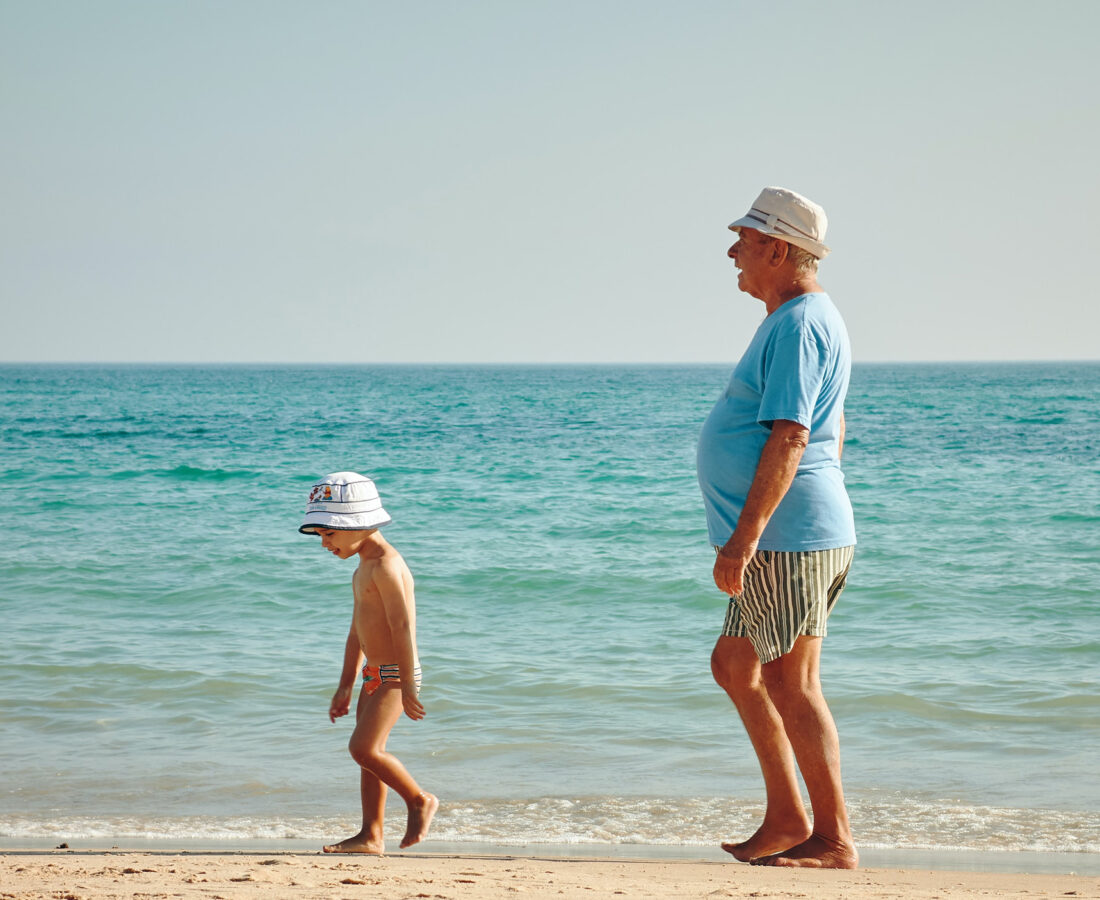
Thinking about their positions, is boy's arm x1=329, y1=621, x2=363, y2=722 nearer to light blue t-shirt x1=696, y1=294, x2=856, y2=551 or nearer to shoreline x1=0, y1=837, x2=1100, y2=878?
shoreline x1=0, y1=837, x2=1100, y2=878

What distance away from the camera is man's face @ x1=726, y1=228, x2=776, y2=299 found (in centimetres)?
299

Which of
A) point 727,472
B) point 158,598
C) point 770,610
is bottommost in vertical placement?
point 158,598

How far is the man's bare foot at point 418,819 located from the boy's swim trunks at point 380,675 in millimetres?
331

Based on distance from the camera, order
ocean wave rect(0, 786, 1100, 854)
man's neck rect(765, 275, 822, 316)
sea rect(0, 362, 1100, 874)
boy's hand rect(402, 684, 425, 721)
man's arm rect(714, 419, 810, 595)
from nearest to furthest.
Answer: man's arm rect(714, 419, 810, 595) → man's neck rect(765, 275, 822, 316) → boy's hand rect(402, 684, 425, 721) → ocean wave rect(0, 786, 1100, 854) → sea rect(0, 362, 1100, 874)

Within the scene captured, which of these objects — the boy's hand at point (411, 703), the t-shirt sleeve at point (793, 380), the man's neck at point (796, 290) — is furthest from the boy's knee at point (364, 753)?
the man's neck at point (796, 290)

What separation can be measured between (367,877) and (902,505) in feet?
37.2

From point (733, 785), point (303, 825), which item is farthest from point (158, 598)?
point (733, 785)

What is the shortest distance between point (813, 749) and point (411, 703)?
1.09 meters

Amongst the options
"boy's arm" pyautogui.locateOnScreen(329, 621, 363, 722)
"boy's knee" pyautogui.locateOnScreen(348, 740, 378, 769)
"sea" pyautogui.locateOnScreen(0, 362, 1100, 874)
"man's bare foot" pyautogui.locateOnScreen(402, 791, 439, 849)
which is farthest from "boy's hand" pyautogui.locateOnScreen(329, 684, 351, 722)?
"sea" pyautogui.locateOnScreen(0, 362, 1100, 874)

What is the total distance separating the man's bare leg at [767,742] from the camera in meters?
3.01

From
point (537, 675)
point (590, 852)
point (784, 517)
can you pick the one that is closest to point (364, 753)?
point (590, 852)

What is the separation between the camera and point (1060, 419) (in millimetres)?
33250

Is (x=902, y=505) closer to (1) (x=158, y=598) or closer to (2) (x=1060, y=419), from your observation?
(1) (x=158, y=598)

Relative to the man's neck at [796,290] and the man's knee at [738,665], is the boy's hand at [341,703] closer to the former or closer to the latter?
the man's knee at [738,665]
